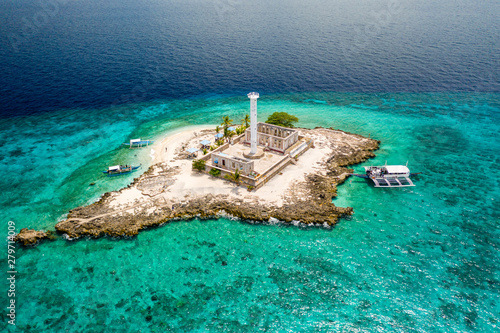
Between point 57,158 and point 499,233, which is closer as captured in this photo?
point 499,233

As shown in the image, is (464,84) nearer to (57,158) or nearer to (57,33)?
(57,158)

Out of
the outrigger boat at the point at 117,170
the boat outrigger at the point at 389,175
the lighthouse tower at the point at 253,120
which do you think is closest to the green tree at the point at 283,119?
the lighthouse tower at the point at 253,120

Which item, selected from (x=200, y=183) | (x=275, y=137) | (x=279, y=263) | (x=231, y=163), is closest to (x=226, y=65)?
(x=275, y=137)

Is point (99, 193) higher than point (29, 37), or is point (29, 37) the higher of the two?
point (29, 37)

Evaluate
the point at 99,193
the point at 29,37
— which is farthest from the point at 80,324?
the point at 29,37

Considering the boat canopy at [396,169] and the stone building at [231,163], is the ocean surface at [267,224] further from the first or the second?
the stone building at [231,163]
